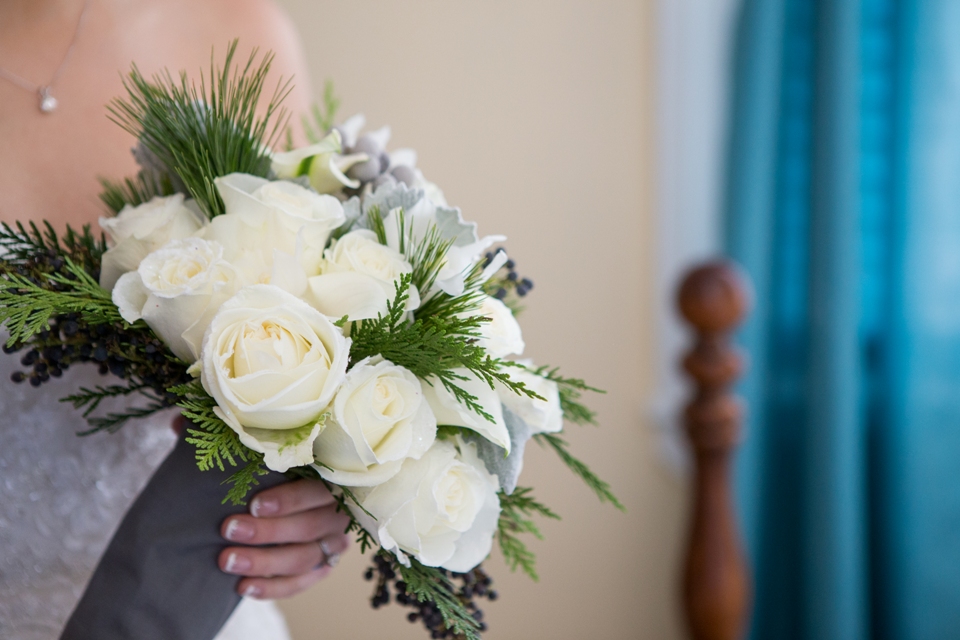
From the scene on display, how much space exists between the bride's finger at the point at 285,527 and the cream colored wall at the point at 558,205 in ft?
3.90

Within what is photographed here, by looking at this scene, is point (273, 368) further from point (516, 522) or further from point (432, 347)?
point (516, 522)

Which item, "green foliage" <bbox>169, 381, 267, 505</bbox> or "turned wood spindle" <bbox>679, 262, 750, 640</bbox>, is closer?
"green foliage" <bbox>169, 381, 267, 505</bbox>

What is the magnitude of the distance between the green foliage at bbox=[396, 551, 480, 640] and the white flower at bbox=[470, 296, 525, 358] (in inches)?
7.0

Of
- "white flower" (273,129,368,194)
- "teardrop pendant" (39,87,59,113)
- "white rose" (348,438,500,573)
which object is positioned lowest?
"white rose" (348,438,500,573)

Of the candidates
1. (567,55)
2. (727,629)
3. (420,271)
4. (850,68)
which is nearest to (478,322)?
(420,271)

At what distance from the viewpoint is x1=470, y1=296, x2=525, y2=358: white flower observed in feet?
1.85

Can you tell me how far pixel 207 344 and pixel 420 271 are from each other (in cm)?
16

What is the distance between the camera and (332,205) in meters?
0.57

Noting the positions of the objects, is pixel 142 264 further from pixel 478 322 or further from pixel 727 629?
pixel 727 629

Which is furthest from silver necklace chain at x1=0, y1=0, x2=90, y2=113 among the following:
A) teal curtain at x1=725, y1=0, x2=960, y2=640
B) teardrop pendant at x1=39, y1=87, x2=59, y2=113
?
teal curtain at x1=725, y1=0, x2=960, y2=640

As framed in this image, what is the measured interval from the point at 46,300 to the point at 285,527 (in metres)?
0.28

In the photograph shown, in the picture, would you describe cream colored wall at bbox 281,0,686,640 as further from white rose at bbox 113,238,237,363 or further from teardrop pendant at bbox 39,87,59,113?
white rose at bbox 113,238,237,363

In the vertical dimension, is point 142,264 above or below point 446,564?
above

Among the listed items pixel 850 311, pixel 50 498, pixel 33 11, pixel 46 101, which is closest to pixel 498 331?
pixel 50 498
